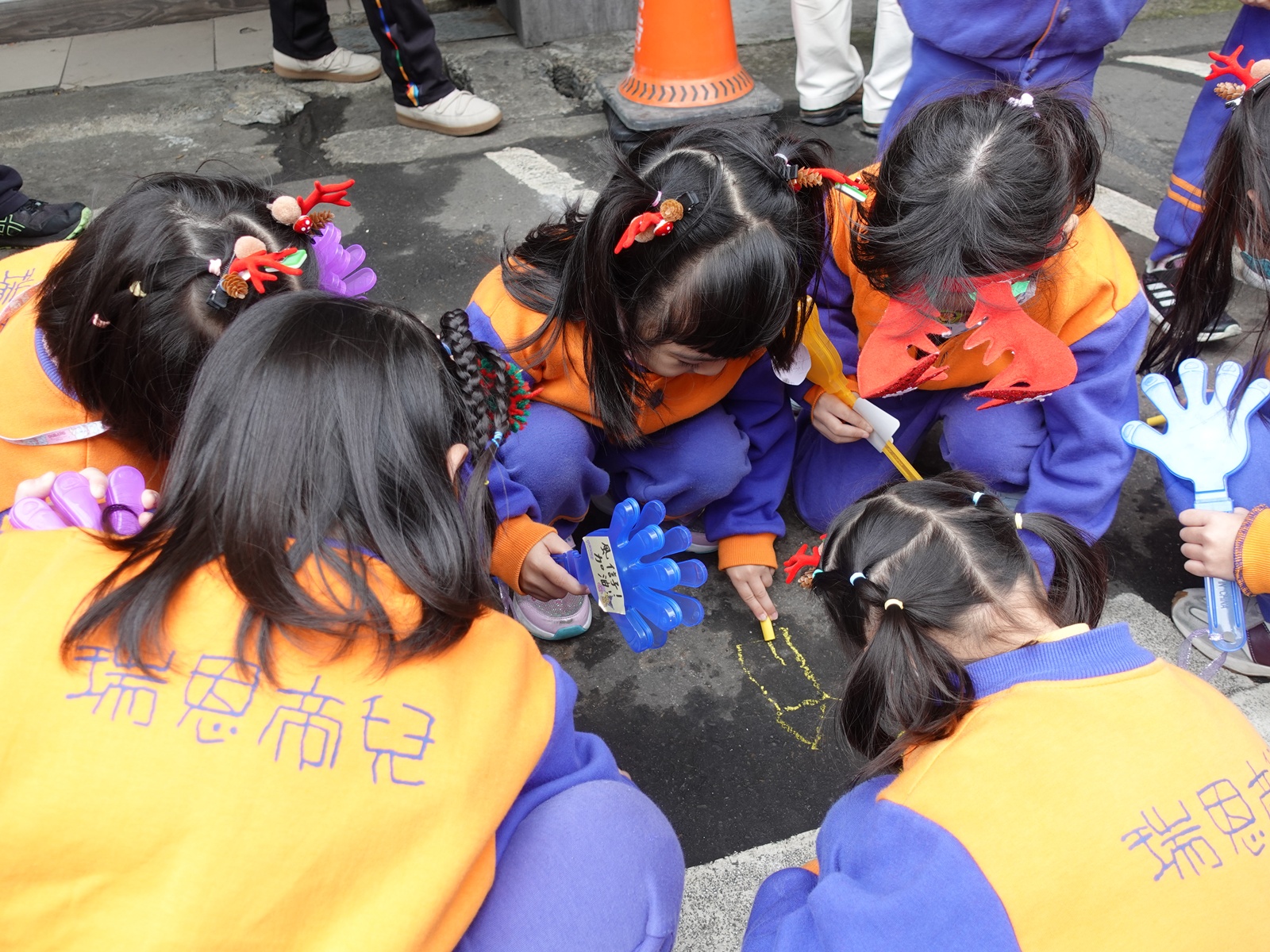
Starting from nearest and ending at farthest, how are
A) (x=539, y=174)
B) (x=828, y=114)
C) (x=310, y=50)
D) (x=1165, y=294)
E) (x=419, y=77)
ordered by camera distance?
(x=1165, y=294)
(x=539, y=174)
(x=419, y=77)
(x=828, y=114)
(x=310, y=50)

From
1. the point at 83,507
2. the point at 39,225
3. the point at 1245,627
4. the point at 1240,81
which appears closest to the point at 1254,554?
the point at 1245,627

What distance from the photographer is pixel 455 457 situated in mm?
1011

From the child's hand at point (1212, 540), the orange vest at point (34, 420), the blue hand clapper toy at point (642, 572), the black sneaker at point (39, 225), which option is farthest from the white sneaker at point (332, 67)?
the child's hand at point (1212, 540)

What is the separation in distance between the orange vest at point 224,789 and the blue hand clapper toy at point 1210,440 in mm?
1208

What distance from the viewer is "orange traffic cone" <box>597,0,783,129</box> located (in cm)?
295

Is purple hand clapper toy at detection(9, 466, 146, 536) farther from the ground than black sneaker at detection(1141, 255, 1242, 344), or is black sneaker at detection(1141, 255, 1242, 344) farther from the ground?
purple hand clapper toy at detection(9, 466, 146, 536)

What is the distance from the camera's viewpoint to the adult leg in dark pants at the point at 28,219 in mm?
2516

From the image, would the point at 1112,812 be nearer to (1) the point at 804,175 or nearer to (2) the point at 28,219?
(1) the point at 804,175

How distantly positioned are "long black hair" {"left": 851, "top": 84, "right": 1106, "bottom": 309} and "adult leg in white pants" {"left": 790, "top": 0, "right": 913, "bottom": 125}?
1.69m

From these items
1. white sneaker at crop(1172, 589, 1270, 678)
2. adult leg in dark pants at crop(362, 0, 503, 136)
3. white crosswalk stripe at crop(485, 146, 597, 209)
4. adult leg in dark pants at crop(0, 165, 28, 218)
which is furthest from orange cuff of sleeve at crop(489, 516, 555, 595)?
adult leg in dark pants at crop(362, 0, 503, 136)


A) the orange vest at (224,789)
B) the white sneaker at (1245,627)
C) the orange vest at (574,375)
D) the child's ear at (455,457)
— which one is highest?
the child's ear at (455,457)

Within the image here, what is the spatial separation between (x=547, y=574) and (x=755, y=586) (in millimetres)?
423

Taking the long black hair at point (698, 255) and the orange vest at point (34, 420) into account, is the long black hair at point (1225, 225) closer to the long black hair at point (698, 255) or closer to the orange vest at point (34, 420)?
the long black hair at point (698, 255)

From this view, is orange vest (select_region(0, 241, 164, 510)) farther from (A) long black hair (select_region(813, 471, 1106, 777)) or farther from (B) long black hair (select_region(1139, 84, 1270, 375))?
(B) long black hair (select_region(1139, 84, 1270, 375))
